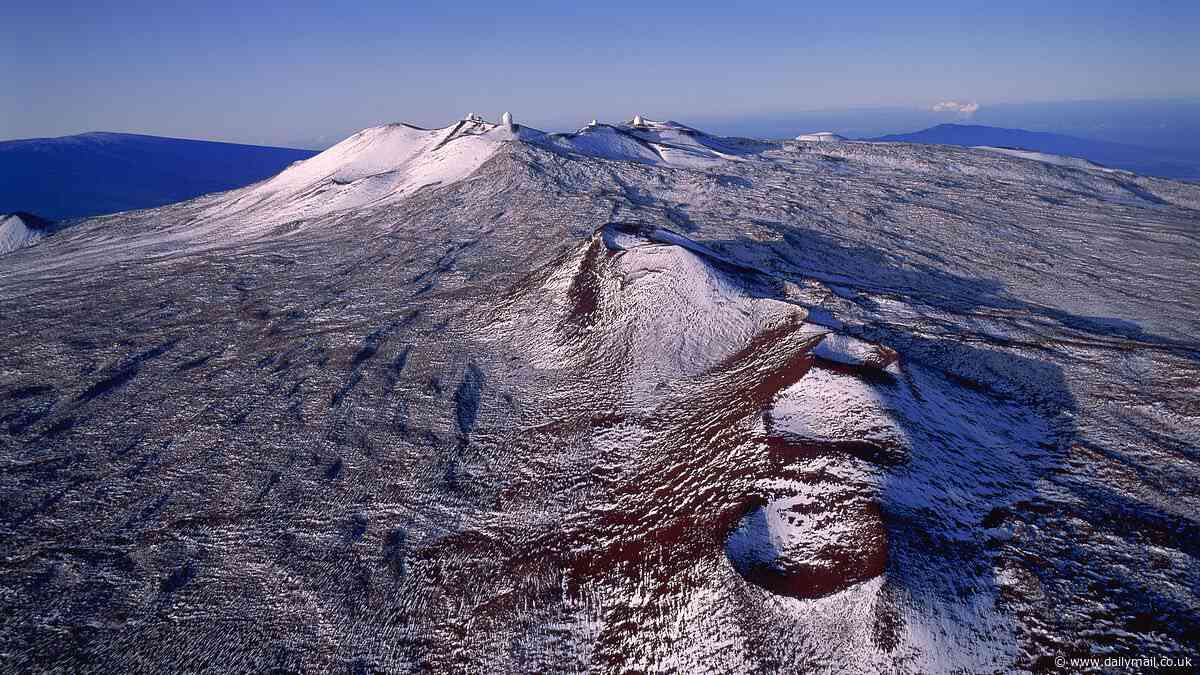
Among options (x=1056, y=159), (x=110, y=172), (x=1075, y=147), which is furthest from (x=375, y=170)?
(x=1075, y=147)

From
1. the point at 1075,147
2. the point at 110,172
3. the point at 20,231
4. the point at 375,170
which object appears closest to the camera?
the point at 375,170

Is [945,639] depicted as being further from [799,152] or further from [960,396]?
[799,152]

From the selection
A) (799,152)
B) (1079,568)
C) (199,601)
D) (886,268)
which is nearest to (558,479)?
(199,601)
